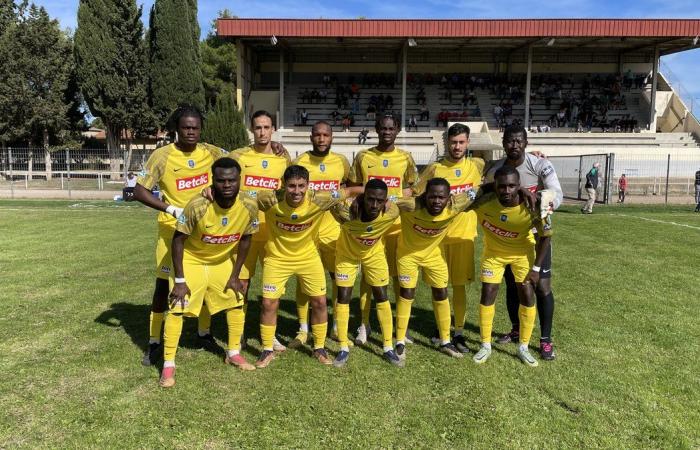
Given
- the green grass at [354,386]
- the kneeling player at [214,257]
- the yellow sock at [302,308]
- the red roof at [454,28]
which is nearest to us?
the green grass at [354,386]

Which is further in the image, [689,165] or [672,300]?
[689,165]

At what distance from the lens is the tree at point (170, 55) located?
98.4 feet

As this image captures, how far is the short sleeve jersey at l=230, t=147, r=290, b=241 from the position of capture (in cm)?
461

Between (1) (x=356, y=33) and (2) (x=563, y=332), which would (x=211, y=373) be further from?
(1) (x=356, y=33)

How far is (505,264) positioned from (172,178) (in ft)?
10.0

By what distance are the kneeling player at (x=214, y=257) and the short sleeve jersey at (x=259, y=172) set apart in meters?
0.55

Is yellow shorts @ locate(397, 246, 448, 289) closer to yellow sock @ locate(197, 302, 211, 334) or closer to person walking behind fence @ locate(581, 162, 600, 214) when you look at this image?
yellow sock @ locate(197, 302, 211, 334)

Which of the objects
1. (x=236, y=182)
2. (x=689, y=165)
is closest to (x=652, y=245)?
(x=236, y=182)

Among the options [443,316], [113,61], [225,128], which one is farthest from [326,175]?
[113,61]

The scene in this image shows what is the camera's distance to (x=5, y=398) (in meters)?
3.56

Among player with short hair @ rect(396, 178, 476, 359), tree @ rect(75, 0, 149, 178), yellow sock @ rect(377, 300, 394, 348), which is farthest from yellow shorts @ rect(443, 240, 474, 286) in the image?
tree @ rect(75, 0, 149, 178)

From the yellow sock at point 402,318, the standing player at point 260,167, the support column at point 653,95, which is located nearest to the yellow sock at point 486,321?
the yellow sock at point 402,318

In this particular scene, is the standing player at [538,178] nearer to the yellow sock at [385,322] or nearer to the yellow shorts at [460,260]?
the yellow shorts at [460,260]

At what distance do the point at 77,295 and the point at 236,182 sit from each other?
3.75 meters
